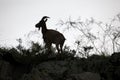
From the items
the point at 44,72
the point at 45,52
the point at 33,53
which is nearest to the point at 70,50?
the point at 45,52

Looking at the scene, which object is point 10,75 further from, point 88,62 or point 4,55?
point 88,62

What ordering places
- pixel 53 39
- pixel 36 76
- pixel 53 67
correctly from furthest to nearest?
pixel 53 39, pixel 53 67, pixel 36 76

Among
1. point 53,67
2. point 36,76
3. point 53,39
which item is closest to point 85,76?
point 53,67

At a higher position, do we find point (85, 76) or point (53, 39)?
point (53, 39)

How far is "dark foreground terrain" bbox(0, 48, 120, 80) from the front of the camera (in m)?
7.05

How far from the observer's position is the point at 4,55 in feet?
26.4

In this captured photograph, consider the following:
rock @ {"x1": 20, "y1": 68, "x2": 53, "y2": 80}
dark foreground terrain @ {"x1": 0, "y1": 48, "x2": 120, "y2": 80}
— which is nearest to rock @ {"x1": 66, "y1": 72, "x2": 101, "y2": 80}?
dark foreground terrain @ {"x1": 0, "y1": 48, "x2": 120, "y2": 80}

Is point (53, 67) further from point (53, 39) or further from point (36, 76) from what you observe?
point (53, 39)

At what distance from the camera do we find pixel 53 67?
25.3 ft

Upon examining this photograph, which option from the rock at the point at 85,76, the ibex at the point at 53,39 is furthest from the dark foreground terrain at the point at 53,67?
the ibex at the point at 53,39

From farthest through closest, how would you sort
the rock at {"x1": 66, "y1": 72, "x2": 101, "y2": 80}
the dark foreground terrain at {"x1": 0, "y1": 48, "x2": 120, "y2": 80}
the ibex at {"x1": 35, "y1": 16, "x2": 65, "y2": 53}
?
the ibex at {"x1": 35, "y1": 16, "x2": 65, "y2": 53} → the dark foreground terrain at {"x1": 0, "y1": 48, "x2": 120, "y2": 80} → the rock at {"x1": 66, "y1": 72, "x2": 101, "y2": 80}

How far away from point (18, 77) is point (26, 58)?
82cm

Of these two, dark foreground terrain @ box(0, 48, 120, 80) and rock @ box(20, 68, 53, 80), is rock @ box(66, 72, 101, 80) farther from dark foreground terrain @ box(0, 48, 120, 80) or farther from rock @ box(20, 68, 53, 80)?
rock @ box(20, 68, 53, 80)

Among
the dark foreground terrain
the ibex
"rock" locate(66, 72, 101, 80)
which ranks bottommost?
"rock" locate(66, 72, 101, 80)
